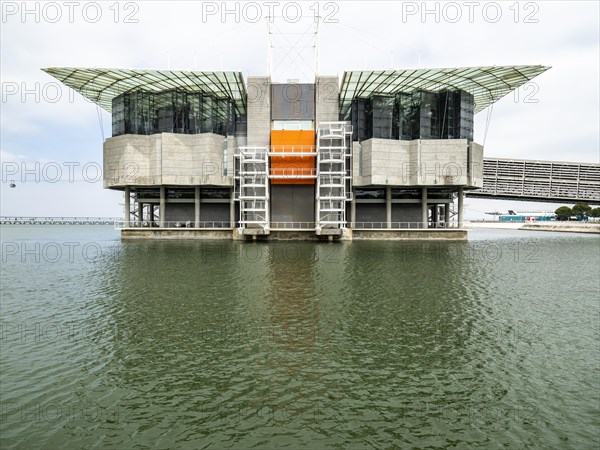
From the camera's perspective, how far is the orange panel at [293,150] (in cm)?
5884

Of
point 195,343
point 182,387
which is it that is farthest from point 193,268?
point 182,387

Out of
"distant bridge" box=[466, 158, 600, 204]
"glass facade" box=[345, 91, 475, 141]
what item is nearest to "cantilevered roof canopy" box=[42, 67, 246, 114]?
"glass facade" box=[345, 91, 475, 141]

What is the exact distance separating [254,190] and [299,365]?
4754 centimetres

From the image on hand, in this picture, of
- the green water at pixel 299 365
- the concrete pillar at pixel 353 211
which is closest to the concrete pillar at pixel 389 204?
the concrete pillar at pixel 353 211

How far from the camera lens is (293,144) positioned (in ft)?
194

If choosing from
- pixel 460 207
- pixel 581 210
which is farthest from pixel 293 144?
pixel 581 210

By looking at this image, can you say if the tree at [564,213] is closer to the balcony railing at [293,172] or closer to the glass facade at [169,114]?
the balcony railing at [293,172]

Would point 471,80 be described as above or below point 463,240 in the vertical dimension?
above

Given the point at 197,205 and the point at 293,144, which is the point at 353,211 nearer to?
the point at 293,144

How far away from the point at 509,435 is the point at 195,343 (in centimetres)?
966

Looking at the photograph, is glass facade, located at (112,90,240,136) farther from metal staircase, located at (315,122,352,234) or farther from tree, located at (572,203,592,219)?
tree, located at (572,203,592,219)

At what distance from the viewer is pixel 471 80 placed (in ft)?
188

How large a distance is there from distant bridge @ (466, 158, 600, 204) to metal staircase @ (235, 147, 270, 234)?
9498cm

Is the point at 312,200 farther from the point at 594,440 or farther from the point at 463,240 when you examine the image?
the point at 594,440
